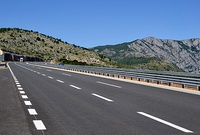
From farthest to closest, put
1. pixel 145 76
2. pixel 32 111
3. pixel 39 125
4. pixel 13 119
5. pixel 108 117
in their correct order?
pixel 145 76 < pixel 32 111 < pixel 108 117 < pixel 13 119 < pixel 39 125

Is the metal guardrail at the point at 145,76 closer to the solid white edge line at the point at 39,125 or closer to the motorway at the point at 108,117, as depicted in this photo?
the motorway at the point at 108,117

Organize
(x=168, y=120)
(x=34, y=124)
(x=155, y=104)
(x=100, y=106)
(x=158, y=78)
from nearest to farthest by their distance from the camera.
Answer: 1. (x=34, y=124)
2. (x=168, y=120)
3. (x=100, y=106)
4. (x=155, y=104)
5. (x=158, y=78)

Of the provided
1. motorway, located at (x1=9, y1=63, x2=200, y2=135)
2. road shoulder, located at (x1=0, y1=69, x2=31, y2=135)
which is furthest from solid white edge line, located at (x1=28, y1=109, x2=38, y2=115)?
road shoulder, located at (x1=0, y1=69, x2=31, y2=135)

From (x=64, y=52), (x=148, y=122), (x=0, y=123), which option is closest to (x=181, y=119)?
(x=148, y=122)

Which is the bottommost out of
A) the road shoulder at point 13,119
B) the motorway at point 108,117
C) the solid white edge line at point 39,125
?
the motorway at point 108,117

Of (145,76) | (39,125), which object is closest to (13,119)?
(39,125)

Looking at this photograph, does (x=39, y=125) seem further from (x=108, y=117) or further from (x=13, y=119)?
(x=108, y=117)

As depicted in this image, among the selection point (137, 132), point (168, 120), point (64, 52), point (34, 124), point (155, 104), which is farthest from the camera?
point (64, 52)

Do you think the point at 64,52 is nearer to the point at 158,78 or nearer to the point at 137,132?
the point at 158,78

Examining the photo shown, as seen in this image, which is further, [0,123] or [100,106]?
[100,106]

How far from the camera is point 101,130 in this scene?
684cm

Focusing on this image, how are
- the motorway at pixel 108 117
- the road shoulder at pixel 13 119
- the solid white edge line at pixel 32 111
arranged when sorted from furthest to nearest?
the solid white edge line at pixel 32 111 → the motorway at pixel 108 117 → the road shoulder at pixel 13 119

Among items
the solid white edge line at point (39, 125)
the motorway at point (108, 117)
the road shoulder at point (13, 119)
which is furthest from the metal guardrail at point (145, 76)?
the solid white edge line at point (39, 125)

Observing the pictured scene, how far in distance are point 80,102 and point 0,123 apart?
163 inches
